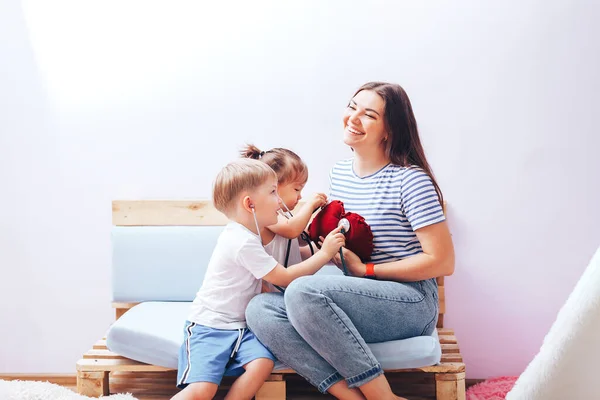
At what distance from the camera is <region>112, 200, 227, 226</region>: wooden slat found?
94.2 inches

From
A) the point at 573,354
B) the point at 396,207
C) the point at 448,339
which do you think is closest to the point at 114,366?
the point at 396,207

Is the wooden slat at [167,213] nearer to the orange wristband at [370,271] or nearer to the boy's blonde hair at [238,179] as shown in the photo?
the boy's blonde hair at [238,179]

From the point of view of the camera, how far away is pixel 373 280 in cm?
186

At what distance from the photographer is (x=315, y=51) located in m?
2.40

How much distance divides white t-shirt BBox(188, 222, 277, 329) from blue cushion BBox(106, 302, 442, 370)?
4.3 inches

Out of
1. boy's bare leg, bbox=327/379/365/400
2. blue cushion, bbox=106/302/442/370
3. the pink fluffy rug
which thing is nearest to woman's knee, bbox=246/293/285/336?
blue cushion, bbox=106/302/442/370

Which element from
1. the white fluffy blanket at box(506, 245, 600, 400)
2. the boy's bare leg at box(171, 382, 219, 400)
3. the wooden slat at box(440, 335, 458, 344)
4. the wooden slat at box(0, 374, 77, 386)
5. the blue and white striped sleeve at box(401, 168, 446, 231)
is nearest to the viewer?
the white fluffy blanket at box(506, 245, 600, 400)

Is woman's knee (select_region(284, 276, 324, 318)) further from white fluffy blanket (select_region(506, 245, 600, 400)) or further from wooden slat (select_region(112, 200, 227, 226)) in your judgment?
wooden slat (select_region(112, 200, 227, 226))

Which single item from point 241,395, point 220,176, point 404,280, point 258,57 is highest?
point 258,57

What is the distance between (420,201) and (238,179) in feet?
1.73

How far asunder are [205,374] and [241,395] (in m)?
0.12

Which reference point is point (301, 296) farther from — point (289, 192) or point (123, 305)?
point (123, 305)

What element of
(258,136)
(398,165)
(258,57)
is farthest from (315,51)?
(398,165)

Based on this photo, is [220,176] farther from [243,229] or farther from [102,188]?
[102,188]
